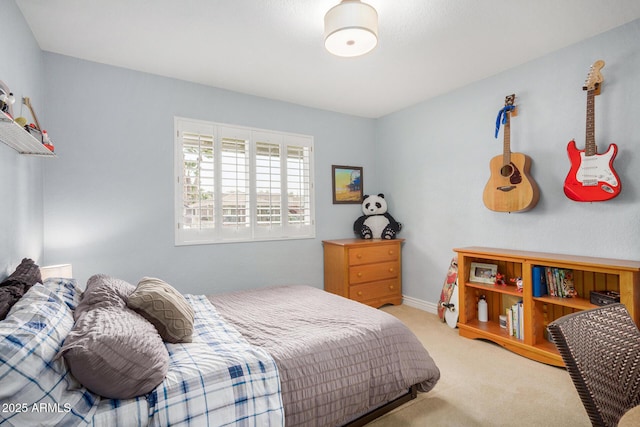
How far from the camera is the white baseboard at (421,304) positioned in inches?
146

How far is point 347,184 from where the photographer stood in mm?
4230

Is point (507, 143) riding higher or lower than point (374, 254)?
higher

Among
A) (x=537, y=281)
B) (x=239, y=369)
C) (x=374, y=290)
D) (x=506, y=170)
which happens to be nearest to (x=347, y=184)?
(x=374, y=290)

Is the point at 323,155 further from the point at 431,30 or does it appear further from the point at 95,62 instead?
the point at 95,62

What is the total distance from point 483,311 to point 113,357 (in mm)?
3054

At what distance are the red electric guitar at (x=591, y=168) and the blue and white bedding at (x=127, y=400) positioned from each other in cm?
257

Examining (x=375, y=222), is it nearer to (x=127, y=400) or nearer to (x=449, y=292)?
(x=449, y=292)

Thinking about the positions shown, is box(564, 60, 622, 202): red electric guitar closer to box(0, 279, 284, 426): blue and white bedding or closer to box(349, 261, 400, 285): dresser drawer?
box(349, 261, 400, 285): dresser drawer

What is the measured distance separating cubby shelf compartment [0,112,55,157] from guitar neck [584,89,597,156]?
136 inches

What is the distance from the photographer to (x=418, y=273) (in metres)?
3.92

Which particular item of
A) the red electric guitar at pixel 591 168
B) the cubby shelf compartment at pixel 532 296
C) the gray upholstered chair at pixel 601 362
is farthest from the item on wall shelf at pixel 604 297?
the gray upholstered chair at pixel 601 362

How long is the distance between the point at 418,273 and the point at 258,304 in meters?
2.28

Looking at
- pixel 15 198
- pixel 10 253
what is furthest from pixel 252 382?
pixel 15 198

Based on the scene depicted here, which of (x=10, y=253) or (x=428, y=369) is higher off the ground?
(x=10, y=253)
